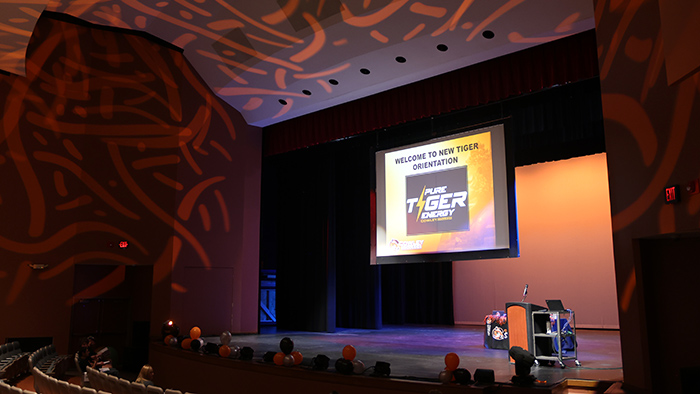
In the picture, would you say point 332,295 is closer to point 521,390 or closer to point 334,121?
point 334,121

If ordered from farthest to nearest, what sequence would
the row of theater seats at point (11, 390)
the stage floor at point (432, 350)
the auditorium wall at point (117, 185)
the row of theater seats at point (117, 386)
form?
1. the auditorium wall at point (117, 185)
2. the stage floor at point (432, 350)
3. the row of theater seats at point (117, 386)
4. the row of theater seats at point (11, 390)

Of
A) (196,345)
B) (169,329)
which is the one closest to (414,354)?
(196,345)

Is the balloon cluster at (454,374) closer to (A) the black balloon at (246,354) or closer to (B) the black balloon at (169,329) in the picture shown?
(A) the black balloon at (246,354)

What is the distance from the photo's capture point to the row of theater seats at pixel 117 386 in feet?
13.9

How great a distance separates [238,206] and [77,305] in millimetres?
3262

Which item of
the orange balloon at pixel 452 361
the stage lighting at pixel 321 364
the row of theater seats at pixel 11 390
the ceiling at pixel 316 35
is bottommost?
the stage lighting at pixel 321 364

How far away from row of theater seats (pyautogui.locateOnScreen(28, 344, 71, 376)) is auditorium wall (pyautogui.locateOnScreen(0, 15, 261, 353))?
121cm

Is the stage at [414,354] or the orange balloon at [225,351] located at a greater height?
the orange balloon at [225,351]

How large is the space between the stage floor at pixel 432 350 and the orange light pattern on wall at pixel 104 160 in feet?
7.60

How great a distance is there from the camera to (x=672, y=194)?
3.99 metres

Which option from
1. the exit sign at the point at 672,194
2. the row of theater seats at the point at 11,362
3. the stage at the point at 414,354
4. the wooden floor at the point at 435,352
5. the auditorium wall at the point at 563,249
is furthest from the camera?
the auditorium wall at the point at 563,249

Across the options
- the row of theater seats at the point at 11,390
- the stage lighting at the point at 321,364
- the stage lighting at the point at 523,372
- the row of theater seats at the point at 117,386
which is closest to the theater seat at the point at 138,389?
the row of theater seats at the point at 117,386

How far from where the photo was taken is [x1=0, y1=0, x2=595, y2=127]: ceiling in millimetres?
6910

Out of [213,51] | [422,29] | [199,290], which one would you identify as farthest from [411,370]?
[213,51]
